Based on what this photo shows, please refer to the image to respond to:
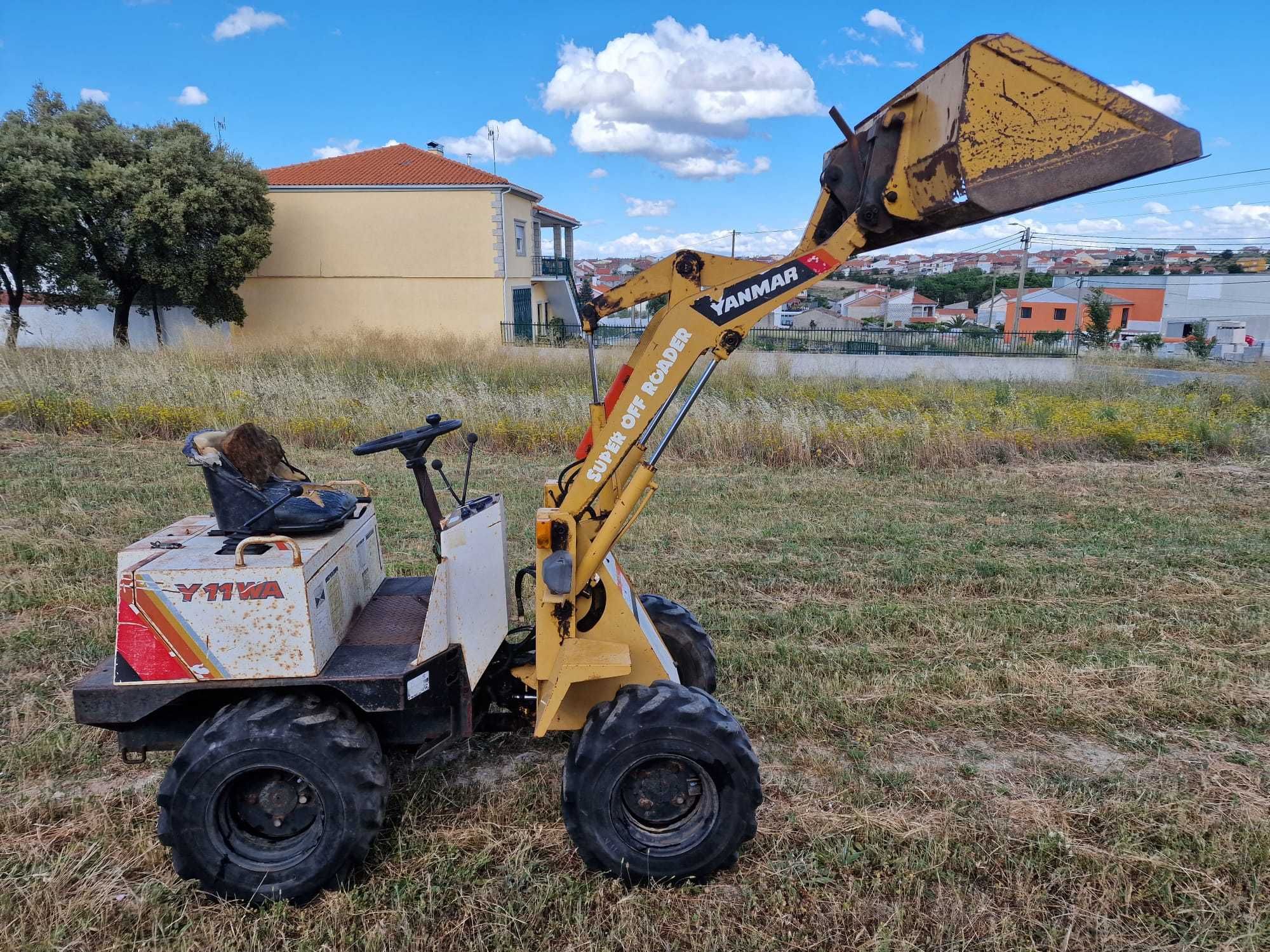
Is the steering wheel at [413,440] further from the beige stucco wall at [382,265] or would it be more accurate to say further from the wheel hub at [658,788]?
the beige stucco wall at [382,265]

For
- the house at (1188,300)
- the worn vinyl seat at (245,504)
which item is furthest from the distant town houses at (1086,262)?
the worn vinyl seat at (245,504)

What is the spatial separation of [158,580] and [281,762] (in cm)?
79

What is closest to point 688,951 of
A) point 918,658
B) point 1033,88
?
point 918,658

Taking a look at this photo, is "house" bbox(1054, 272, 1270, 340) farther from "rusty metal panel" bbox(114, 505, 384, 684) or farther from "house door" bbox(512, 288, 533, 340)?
"rusty metal panel" bbox(114, 505, 384, 684)

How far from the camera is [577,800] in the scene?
10.3 ft

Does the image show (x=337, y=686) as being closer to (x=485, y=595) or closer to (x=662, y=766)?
(x=485, y=595)

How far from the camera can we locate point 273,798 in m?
3.20

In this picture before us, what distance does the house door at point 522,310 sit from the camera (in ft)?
100

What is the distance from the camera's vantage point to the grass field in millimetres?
3043

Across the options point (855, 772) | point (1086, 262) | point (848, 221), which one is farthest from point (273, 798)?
point (1086, 262)

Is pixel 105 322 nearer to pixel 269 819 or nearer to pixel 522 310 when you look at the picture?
pixel 522 310

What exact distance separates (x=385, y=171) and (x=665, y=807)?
32096mm

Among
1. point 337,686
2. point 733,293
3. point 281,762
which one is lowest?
point 281,762

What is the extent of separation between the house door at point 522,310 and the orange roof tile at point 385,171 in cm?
437
